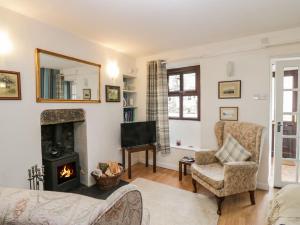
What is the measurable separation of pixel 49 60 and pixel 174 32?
180cm

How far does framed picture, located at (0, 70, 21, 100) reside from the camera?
6.20 ft

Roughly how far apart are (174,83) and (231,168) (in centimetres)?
235

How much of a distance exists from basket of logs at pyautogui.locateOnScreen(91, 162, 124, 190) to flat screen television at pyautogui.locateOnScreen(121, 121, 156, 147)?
475 mm

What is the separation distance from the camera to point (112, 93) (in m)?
3.32

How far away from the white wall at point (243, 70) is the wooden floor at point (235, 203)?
0.47m

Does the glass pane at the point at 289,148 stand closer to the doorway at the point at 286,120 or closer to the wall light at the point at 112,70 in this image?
the doorway at the point at 286,120

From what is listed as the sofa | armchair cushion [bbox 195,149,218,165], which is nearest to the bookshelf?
armchair cushion [bbox 195,149,218,165]

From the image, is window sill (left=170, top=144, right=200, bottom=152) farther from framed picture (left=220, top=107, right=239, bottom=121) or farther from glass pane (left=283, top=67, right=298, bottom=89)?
glass pane (left=283, top=67, right=298, bottom=89)

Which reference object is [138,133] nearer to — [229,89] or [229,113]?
[229,113]

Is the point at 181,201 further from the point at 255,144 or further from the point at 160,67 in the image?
the point at 160,67

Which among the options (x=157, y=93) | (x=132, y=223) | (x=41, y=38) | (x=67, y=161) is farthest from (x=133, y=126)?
(x=132, y=223)

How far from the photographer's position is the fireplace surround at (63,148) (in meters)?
2.45

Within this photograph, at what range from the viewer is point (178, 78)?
3.99 metres

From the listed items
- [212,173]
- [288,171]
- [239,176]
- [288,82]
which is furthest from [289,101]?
[212,173]
